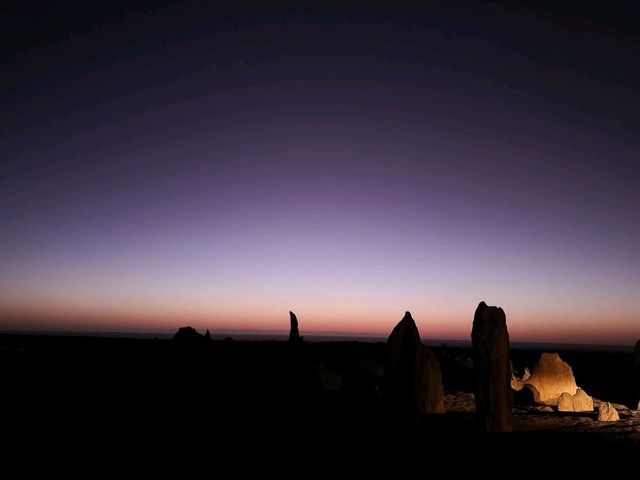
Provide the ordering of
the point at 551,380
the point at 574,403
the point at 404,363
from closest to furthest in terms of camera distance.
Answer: the point at 404,363, the point at 574,403, the point at 551,380

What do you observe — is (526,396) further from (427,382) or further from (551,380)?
(427,382)

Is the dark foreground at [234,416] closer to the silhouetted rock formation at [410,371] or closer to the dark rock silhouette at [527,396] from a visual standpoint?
the silhouetted rock formation at [410,371]

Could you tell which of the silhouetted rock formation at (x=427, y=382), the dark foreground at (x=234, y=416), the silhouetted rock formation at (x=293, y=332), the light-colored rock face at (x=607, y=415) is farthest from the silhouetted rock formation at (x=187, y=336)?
the light-colored rock face at (x=607, y=415)

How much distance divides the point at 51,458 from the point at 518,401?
22.5 metres

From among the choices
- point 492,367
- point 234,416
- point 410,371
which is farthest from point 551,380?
point 234,416

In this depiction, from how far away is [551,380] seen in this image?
1076 inches

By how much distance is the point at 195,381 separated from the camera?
12.1 metres

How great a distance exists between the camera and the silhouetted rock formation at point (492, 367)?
15.8 meters

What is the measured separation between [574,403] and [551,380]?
4264 mm

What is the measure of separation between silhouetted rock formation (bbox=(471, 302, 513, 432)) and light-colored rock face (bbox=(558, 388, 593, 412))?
28.3ft

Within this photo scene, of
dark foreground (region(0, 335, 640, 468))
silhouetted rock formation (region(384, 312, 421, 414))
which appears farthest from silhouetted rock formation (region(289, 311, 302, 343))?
silhouetted rock formation (region(384, 312, 421, 414))

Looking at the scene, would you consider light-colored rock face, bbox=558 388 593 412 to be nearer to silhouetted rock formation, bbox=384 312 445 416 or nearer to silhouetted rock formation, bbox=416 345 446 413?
silhouetted rock formation, bbox=416 345 446 413

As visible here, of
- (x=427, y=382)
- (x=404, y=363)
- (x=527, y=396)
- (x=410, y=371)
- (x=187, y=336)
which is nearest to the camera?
(x=187, y=336)

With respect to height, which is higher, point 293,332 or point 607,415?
point 293,332
